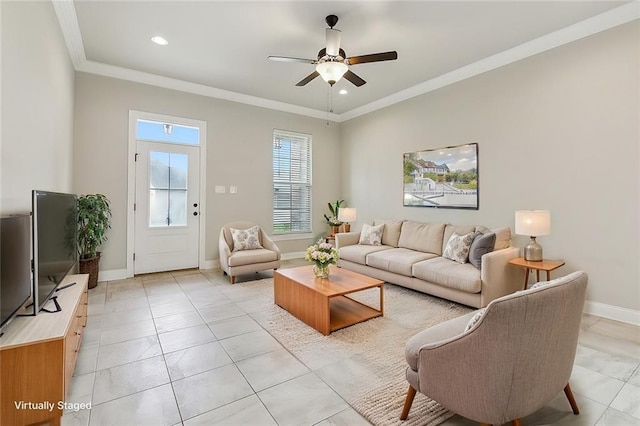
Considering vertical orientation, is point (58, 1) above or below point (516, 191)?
above

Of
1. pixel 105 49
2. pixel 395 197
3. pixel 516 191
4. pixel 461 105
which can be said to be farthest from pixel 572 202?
pixel 105 49

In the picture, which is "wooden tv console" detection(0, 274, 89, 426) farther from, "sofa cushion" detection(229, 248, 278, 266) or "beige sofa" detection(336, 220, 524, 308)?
"beige sofa" detection(336, 220, 524, 308)

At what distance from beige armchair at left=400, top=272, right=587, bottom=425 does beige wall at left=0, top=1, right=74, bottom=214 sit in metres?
2.63

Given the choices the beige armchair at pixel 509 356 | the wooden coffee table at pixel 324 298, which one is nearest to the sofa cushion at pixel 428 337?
the beige armchair at pixel 509 356

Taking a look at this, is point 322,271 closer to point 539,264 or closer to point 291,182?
point 539,264

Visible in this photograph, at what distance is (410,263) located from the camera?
3918mm

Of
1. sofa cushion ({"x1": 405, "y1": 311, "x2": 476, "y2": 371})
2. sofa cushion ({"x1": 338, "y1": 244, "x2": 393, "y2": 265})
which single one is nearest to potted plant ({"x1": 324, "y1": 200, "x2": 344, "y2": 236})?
sofa cushion ({"x1": 338, "y1": 244, "x2": 393, "y2": 265})

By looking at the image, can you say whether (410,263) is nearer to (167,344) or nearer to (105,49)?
(167,344)

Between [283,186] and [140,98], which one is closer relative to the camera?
[140,98]

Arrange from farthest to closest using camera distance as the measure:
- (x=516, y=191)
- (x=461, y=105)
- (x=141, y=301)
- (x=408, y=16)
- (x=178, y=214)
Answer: (x=178, y=214) < (x=461, y=105) < (x=516, y=191) < (x=141, y=301) < (x=408, y=16)

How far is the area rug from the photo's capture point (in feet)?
5.91

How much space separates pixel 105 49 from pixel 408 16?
12.2 ft

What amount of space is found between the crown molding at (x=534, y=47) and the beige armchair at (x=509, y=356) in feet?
10.5

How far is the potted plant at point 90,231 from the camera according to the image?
398cm
